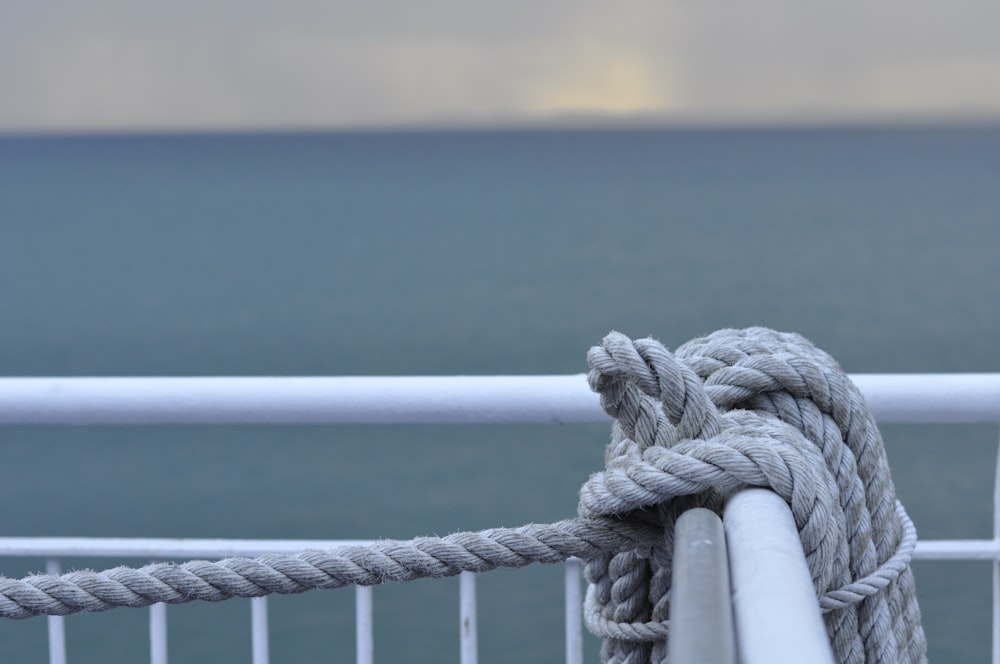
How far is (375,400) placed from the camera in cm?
143

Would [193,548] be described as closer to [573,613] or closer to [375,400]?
[375,400]

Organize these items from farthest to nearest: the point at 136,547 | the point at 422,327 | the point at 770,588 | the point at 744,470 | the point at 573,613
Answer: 1. the point at 422,327
2. the point at 136,547
3. the point at 573,613
4. the point at 744,470
5. the point at 770,588

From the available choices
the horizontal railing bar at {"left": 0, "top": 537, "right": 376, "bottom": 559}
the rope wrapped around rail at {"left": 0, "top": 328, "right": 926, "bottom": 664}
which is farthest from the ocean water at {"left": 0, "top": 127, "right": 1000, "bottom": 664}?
the rope wrapped around rail at {"left": 0, "top": 328, "right": 926, "bottom": 664}

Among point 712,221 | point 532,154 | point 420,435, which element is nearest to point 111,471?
point 420,435

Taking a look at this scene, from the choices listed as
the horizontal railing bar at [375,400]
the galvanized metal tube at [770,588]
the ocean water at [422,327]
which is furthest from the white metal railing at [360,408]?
the ocean water at [422,327]

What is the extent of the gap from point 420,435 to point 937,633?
5.76m

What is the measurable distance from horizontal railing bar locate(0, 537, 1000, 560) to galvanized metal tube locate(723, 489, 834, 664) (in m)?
0.81

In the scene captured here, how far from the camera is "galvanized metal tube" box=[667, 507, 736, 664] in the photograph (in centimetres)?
49

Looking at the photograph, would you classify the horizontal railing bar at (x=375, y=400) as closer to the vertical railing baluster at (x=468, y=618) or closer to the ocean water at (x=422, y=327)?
the vertical railing baluster at (x=468, y=618)

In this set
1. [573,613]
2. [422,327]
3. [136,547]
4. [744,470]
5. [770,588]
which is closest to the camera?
[770,588]

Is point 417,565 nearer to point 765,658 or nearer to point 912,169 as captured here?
point 765,658

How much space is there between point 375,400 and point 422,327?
50.4ft

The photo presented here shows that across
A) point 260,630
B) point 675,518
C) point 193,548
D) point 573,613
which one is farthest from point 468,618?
point 675,518

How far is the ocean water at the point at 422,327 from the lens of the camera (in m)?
6.49
